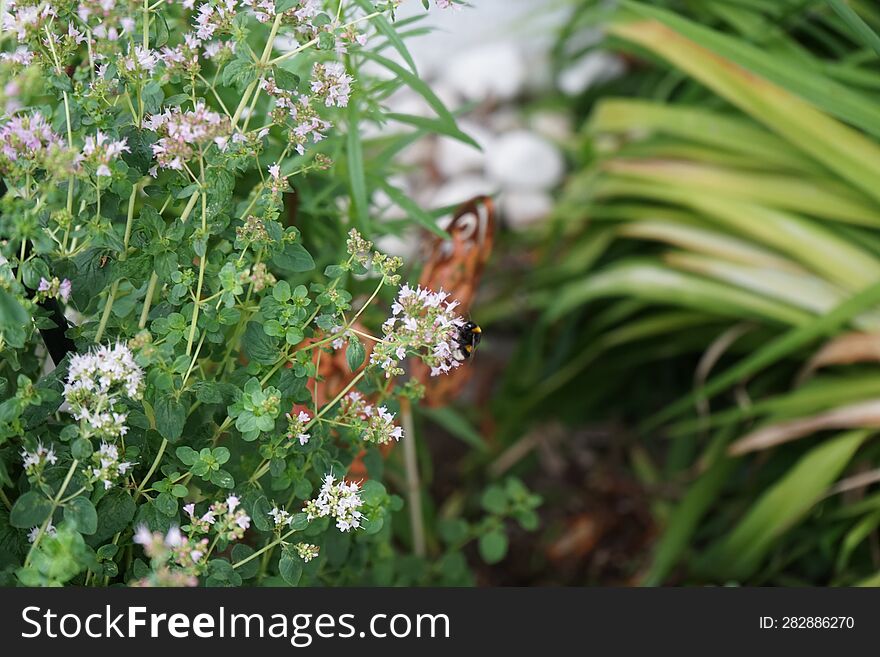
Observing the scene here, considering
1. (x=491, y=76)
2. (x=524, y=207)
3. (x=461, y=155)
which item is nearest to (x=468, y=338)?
(x=524, y=207)

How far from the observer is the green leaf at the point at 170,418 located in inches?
25.7

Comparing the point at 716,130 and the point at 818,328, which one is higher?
the point at 716,130

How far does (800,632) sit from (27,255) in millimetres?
685

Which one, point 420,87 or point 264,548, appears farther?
point 420,87

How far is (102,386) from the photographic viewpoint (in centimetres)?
60

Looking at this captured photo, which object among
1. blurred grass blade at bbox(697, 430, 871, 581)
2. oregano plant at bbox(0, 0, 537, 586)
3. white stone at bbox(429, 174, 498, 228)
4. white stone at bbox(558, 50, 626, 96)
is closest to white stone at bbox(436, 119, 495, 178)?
white stone at bbox(429, 174, 498, 228)

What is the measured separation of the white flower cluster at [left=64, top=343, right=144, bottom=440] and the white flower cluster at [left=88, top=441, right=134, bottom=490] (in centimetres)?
2

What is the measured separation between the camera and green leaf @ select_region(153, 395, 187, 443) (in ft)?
2.15

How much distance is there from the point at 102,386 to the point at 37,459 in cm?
8

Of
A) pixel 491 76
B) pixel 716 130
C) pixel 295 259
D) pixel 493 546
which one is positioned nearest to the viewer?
pixel 295 259

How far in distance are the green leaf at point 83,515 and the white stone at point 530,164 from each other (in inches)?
55.6

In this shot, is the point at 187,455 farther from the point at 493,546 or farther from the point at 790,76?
the point at 790,76

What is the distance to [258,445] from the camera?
2.40ft

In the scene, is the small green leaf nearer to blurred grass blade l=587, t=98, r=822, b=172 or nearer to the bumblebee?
the bumblebee
